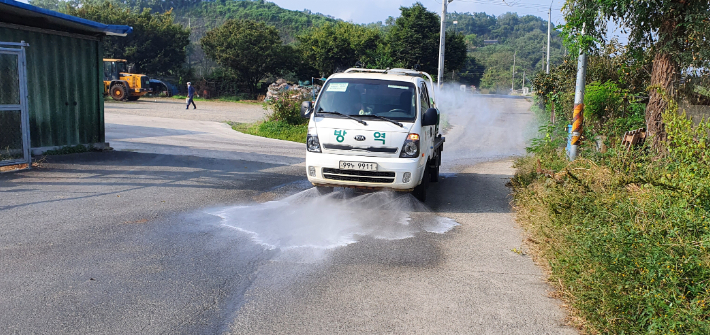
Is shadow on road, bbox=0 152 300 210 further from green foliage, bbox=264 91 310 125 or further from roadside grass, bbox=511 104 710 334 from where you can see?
green foliage, bbox=264 91 310 125

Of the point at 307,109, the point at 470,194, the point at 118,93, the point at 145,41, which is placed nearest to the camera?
the point at 307,109

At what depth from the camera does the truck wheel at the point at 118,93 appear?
39.6 meters

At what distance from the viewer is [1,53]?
1057 cm

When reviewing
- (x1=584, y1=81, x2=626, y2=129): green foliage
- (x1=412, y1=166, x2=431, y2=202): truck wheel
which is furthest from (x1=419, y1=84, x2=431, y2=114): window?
(x1=584, y1=81, x2=626, y2=129): green foliage

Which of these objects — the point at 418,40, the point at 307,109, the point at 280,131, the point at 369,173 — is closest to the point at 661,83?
the point at 369,173

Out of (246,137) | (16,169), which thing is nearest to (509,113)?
(246,137)

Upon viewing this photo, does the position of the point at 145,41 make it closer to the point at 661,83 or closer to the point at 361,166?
the point at 361,166

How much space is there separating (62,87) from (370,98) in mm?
7901

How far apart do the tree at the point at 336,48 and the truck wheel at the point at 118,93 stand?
19.7 metres

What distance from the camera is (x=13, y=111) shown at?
11.1m

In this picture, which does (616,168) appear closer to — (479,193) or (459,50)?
(479,193)

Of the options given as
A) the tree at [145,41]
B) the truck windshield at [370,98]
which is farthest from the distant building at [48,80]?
the tree at [145,41]

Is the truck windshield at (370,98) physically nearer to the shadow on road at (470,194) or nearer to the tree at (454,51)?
the shadow on road at (470,194)

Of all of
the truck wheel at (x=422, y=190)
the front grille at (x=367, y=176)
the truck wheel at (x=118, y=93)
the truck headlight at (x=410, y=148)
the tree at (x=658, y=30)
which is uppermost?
the tree at (x=658, y=30)
